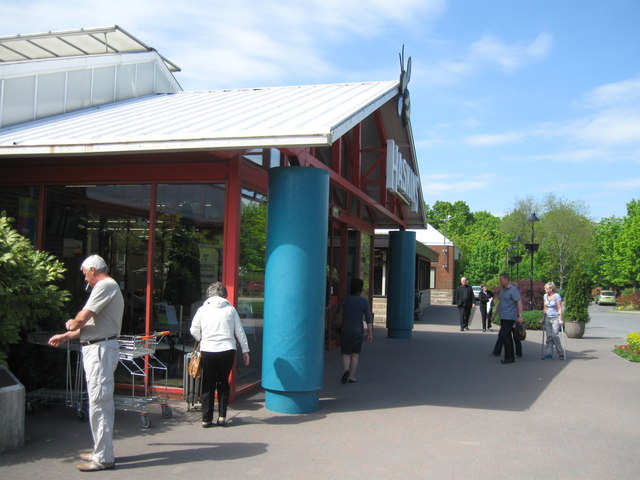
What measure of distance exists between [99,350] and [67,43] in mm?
9926

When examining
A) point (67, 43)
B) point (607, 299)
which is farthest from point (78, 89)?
point (607, 299)

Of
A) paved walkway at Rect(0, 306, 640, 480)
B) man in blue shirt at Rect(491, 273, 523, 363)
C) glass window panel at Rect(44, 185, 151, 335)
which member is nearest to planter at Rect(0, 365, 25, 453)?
paved walkway at Rect(0, 306, 640, 480)

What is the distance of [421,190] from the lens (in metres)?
16.9

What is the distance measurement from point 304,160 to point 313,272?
6.92 ft

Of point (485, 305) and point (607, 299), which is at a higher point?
point (485, 305)

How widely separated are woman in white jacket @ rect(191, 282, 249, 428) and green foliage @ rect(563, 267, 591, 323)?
14.3 meters

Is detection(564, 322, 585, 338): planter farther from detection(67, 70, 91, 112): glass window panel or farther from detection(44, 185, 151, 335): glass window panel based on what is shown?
detection(67, 70, 91, 112): glass window panel

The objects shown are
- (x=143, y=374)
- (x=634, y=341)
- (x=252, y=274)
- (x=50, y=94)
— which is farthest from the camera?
(x=634, y=341)

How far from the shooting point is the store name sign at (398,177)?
469 inches

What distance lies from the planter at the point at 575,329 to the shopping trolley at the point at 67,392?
15.7m

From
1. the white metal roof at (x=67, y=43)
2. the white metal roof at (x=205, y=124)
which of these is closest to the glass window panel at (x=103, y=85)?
the white metal roof at (x=205, y=124)

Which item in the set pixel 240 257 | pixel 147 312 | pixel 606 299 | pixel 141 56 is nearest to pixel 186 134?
pixel 240 257

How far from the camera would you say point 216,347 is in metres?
6.78

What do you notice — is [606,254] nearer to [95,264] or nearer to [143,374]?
[143,374]
